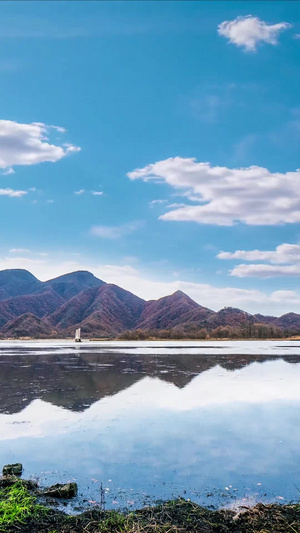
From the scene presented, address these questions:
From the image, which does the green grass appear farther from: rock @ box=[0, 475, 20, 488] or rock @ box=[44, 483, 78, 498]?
rock @ box=[44, 483, 78, 498]

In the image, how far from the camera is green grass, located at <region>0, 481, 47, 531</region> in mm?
6287

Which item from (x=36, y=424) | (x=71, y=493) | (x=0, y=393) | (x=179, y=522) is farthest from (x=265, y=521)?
(x=0, y=393)

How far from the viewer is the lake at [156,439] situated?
25.5ft

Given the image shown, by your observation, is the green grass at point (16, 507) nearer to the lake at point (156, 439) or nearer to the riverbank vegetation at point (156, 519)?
the riverbank vegetation at point (156, 519)

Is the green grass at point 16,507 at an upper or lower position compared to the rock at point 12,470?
lower

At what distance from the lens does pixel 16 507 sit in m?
6.59

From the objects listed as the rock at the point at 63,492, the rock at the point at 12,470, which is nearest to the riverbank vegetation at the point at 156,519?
the rock at the point at 63,492

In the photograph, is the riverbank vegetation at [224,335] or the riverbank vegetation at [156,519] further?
the riverbank vegetation at [224,335]

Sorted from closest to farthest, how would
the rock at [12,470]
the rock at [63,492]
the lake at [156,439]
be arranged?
the rock at [63,492], the lake at [156,439], the rock at [12,470]

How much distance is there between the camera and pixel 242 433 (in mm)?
11531

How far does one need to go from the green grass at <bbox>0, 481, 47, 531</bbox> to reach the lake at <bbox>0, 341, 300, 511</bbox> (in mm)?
628

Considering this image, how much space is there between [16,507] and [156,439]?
16.0 ft

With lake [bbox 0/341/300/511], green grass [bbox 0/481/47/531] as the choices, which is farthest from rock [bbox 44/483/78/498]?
green grass [bbox 0/481/47/531]

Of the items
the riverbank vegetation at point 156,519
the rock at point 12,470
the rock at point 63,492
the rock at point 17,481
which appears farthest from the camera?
the rock at point 12,470
